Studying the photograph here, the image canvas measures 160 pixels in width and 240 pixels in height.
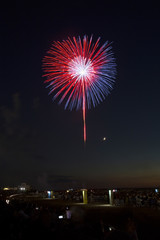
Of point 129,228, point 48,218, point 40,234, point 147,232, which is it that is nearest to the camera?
point 40,234

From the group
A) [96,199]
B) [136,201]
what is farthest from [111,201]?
[96,199]

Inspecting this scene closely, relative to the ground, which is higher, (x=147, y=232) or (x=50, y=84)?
(x=50, y=84)

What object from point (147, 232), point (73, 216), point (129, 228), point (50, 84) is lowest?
point (147, 232)

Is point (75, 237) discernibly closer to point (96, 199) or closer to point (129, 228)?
point (129, 228)

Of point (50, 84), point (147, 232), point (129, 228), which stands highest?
point (50, 84)

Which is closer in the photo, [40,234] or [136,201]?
[40,234]

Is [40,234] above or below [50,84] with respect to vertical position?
below

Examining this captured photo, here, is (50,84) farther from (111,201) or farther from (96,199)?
(96,199)

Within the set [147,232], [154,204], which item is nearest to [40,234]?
[147,232]

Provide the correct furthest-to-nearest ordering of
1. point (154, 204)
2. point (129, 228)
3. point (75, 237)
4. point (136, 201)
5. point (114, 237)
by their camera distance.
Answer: point (136, 201), point (154, 204), point (129, 228), point (75, 237), point (114, 237)
